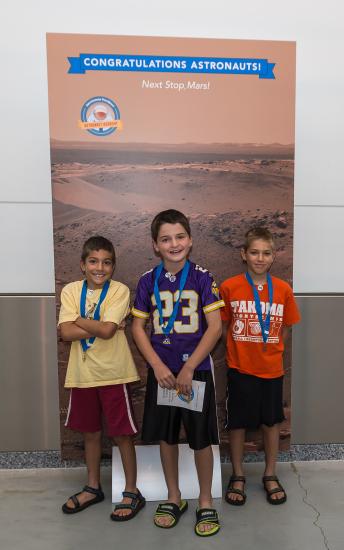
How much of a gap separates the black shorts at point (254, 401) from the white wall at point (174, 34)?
722 mm

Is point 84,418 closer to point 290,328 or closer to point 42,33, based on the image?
point 290,328

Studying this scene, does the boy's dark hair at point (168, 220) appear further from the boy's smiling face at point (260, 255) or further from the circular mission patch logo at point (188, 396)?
the circular mission patch logo at point (188, 396)

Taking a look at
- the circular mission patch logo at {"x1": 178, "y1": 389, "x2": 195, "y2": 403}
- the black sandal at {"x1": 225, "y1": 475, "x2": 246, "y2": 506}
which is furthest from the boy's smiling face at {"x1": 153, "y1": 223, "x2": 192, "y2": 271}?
the black sandal at {"x1": 225, "y1": 475, "x2": 246, "y2": 506}

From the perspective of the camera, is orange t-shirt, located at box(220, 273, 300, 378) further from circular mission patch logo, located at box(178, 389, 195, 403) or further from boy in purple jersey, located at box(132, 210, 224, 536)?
circular mission patch logo, located at box(178, 389, 195, 403)

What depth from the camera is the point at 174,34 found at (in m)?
2.75

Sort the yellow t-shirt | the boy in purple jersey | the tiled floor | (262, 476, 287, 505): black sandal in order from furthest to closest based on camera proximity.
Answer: (262, 476, 287, 505): black sandal, the yellow t-shirt, the boy in purple jersey, the tiled floor

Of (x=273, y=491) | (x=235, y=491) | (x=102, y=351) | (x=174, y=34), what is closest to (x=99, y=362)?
(x=102, y=351)

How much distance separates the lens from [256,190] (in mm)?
2760

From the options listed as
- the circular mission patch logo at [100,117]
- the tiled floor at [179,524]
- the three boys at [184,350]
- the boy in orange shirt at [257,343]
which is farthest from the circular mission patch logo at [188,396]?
the circular mission patch logo at [100,117]

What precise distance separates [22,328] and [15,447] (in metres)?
0.75

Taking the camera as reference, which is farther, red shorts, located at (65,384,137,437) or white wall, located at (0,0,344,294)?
white wall, located at (0,0,344,294)

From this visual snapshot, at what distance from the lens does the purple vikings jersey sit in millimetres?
2322

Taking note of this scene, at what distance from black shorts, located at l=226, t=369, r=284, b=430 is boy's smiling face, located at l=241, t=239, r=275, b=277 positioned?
23.3 inches

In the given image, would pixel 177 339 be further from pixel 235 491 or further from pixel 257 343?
pixel 235 491
